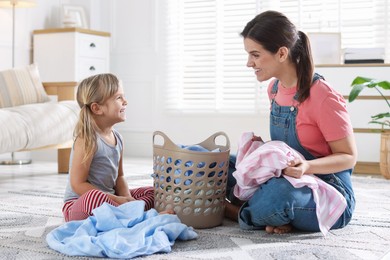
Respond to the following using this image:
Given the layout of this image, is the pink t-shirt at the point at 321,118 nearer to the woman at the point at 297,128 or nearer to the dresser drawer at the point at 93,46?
the woman at the point at 297,128

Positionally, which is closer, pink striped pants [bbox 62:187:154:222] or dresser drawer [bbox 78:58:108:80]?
pink striped pants [bbox 62:187:154:222]

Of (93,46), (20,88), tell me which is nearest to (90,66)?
(93,46)

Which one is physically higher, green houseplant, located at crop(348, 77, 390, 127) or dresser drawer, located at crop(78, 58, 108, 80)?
dresser drawer, located at crop(78, 58, 108, 80)

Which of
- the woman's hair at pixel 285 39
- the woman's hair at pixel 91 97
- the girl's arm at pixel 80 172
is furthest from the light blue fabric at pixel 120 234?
the woman's hair at pixel 285 39

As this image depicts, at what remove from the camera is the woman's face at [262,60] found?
1916 millimetres

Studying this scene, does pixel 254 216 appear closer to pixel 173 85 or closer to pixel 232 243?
pixel 232 243

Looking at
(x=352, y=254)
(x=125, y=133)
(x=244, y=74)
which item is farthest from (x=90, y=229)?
(x=125, y=133)

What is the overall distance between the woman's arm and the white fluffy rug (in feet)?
0.67

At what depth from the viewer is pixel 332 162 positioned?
1821 millimetres

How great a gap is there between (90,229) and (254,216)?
51 centimetres

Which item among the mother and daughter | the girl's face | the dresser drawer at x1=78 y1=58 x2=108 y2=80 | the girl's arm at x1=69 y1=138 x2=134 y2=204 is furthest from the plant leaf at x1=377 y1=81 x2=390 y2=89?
the dresser drawer at x1=78 y1=58 x2=108 y2=80

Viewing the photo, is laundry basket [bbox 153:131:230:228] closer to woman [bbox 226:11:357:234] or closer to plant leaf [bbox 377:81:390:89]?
woman [bbox 226:11:357:234]

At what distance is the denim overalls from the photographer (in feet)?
5.86

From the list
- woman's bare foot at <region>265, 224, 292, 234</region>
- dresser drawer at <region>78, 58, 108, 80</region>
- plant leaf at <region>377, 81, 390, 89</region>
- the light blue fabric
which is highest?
dresser drawer at <region>78, 58, 108, 80</region>
